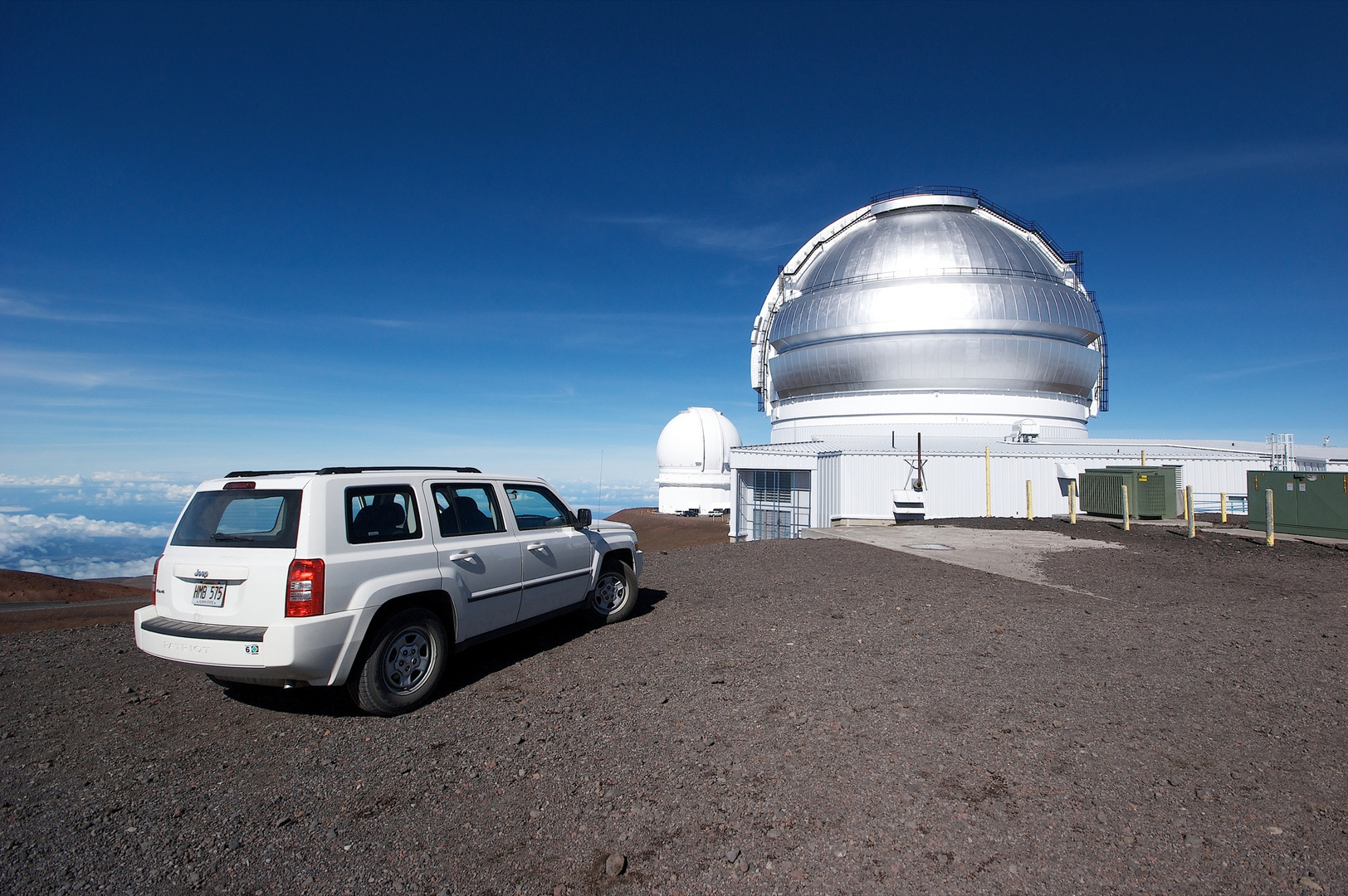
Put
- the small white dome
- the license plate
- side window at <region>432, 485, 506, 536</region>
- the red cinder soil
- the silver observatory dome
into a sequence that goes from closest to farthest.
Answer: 1. the license plate
2. side window at <region>432, 485, 506, 536</region>
3. the silver observatory dome
4. the red cinder soil
5. the small white dome

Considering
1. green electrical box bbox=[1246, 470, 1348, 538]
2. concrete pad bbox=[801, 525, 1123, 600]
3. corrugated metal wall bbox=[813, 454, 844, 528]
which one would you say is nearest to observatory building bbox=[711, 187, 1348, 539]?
corrugated metal wall bbox=[813, 454, 844, 528]

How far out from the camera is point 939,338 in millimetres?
27047

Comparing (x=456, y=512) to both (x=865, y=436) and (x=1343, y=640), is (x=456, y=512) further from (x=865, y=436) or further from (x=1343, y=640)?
(x=865, y=436)

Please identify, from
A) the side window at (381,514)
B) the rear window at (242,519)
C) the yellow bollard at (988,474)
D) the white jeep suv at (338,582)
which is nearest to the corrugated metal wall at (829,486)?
the yellow bollard at (988,474)

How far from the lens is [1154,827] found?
3174mm

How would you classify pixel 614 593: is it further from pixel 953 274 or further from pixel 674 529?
pixel 674 529

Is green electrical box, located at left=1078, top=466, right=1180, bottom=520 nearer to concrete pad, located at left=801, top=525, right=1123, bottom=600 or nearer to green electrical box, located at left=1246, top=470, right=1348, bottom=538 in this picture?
green electrical box, located at left=1246, top=470, right=1348, bottom=538

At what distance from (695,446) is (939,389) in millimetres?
16664

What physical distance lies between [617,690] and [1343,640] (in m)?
6.93

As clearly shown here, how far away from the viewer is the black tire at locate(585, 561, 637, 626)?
7.26 metres

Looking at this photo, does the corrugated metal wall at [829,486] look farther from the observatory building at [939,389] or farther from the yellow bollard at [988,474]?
the yellow bollard at [988,474]

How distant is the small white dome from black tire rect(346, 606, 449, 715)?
119ft

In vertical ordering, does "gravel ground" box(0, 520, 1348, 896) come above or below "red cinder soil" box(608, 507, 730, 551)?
above

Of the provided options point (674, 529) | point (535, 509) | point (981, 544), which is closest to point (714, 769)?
point (535, 509)
